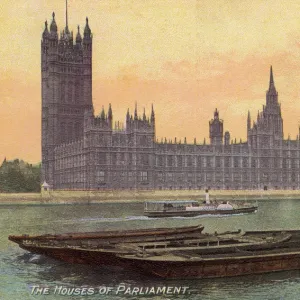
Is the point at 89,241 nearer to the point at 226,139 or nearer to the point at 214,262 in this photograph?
the point at 214,262

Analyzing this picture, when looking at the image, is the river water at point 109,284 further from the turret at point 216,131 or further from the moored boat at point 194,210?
the turret at point 216,131

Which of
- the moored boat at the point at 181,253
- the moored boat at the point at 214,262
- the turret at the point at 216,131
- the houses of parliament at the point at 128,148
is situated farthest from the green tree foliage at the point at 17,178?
the moored boat at the point at 214,262

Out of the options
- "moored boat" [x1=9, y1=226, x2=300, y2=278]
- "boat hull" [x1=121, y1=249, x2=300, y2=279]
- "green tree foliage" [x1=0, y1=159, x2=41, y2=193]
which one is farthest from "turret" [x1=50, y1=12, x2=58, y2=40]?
"boat hull" [x1=121, y1=249, x2=300, y2=279]

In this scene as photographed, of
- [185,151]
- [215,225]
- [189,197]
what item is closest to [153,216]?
[215,225]

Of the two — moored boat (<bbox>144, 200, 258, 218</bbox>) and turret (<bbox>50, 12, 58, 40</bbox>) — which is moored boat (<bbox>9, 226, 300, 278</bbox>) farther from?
turret (<bbox>50, 12, 58, 40</bbox>)

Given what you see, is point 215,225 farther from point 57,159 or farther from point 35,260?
point 57,159
